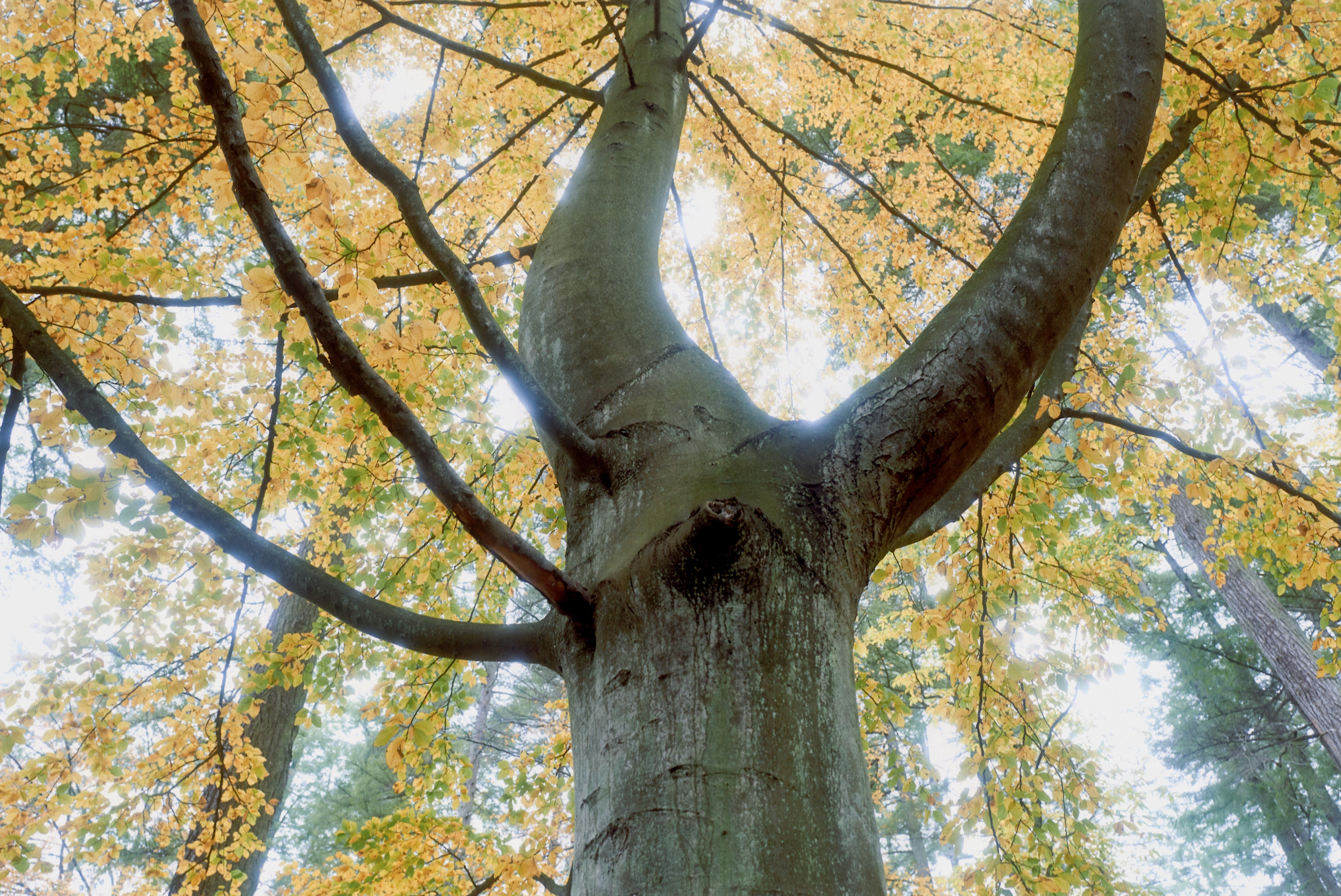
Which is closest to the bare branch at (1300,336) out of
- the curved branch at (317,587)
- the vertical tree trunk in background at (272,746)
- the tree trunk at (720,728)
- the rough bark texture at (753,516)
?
the rough bark texture at (753,516)

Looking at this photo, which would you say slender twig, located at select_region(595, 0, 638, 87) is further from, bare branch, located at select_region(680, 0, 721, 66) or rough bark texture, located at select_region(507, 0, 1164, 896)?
rough bark texture, located at select_region(507, 0, 1164, 896)

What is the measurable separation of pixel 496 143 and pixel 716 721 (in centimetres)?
439

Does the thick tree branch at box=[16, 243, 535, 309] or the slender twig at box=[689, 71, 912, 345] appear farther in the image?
the slender twig at box=[689, 71, 912, 345]

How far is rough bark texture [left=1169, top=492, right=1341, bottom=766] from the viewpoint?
6875mm

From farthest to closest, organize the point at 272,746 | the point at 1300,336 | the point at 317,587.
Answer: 1. the point at 1300,336
2. the point at 272,746
3. the point at 317,587

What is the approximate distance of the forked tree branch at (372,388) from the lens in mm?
1007

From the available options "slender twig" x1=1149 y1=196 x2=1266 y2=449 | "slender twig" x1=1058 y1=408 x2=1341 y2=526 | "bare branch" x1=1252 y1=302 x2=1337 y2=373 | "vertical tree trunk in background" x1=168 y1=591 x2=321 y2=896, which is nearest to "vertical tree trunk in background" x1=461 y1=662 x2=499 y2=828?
"vertical tree trunk in background" x1=168 y1=591 x2=321 y2=896

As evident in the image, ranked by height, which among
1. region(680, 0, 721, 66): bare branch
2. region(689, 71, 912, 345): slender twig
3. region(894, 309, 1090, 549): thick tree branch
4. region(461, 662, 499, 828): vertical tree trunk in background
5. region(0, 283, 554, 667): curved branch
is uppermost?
region(461, 662, 499, 828): vertical tree trunk in background

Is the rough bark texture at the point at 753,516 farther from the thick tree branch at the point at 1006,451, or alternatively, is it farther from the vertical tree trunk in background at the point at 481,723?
the vertical tree trunk in background at the point at 481,723

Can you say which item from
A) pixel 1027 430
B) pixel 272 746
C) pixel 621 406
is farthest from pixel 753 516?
pixel 272 746

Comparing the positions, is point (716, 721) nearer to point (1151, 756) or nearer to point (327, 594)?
point (327, 594)

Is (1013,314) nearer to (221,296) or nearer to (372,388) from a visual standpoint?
(372,388)

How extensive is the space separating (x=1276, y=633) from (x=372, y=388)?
9733mm

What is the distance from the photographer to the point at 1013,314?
4.07ft
